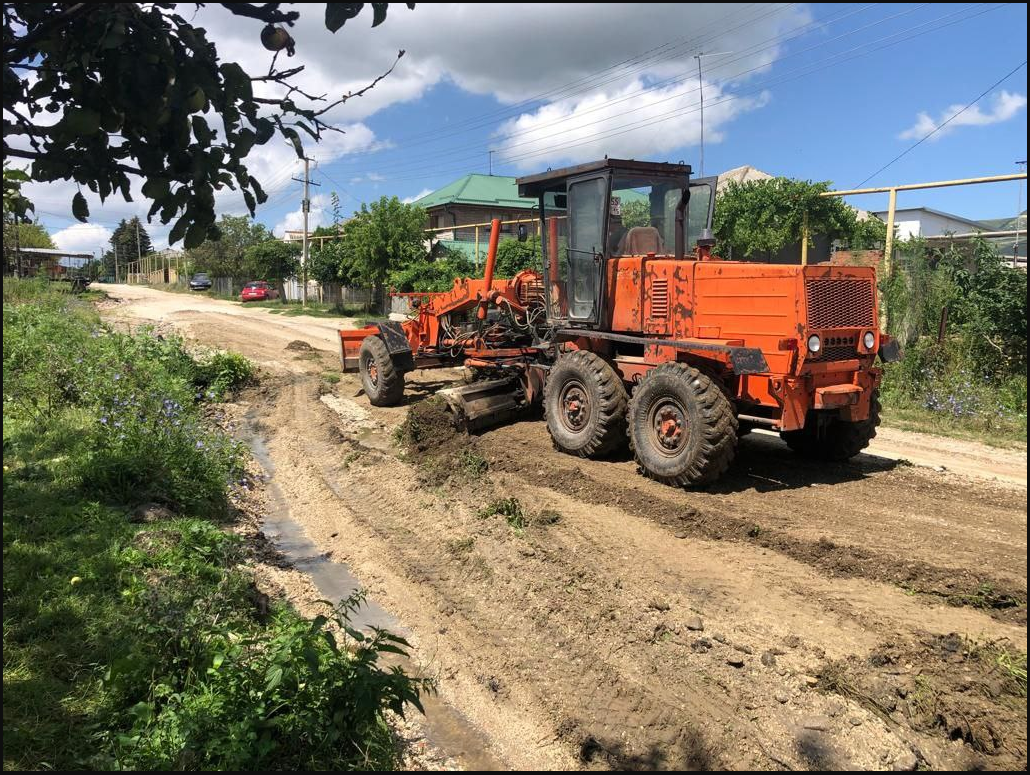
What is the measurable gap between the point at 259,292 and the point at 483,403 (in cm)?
3267

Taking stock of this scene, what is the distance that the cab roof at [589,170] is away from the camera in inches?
321

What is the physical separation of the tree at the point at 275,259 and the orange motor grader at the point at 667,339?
29679mm

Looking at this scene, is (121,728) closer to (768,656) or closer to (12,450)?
(768,656)

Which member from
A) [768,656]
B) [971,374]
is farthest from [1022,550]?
[971,374]

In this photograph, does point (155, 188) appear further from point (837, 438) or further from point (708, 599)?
point (837, 438)

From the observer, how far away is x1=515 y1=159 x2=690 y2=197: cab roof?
8148 millimetres

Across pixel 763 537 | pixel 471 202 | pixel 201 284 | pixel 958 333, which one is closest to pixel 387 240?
pixel 471 202

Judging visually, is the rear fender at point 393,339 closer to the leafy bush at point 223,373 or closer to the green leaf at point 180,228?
the leafy bush at point 223,373

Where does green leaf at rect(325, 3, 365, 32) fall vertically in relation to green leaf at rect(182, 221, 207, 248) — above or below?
above

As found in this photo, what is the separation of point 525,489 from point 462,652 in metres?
2.77

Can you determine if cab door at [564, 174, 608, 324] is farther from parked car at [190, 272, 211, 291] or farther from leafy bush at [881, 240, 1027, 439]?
parked car at [190, 272, 211, 291]

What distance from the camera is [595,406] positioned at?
7.95 meters

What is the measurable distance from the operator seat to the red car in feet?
111

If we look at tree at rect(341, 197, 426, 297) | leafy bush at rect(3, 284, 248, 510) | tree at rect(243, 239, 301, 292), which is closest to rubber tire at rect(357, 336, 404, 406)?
leafy bush at rect(3, 284, 248, 510)
